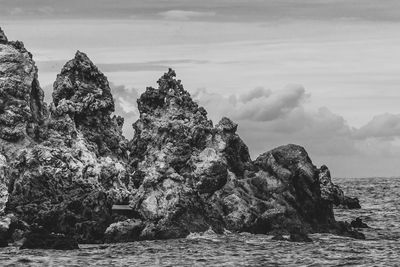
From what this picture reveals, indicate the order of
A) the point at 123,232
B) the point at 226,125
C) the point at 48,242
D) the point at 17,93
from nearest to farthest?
1. the point at 48,242
2. the point at 123,232
3. the point at 226,125
4. the point at 17,93

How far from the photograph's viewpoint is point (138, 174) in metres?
104

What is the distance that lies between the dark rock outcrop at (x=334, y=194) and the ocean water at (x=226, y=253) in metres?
45.6

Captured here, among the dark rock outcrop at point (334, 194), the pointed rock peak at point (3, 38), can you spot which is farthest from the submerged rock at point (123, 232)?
the dark rock outcrop at point (334, 194)

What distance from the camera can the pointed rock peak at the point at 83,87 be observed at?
108 m

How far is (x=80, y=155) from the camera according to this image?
316 ft

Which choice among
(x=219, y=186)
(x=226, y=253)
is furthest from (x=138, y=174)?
(x=226, y=253)

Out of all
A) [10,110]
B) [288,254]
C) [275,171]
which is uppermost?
[10,110]

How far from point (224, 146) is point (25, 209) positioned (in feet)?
68.2

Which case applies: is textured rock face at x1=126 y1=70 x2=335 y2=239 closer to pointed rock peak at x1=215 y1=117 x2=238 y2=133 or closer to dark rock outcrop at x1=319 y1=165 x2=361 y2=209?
pointed rock peak at x1=215 y1=117 x2=238 y2=133

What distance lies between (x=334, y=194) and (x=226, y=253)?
2619 inches

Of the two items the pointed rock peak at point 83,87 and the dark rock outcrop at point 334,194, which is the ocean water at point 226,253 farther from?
the dark rock outcrop at point 334,194

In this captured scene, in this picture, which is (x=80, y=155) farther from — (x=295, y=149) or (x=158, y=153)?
(x=295, y=149)

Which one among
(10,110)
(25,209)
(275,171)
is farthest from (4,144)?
(275,171)

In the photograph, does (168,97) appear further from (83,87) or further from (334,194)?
(334,194)
